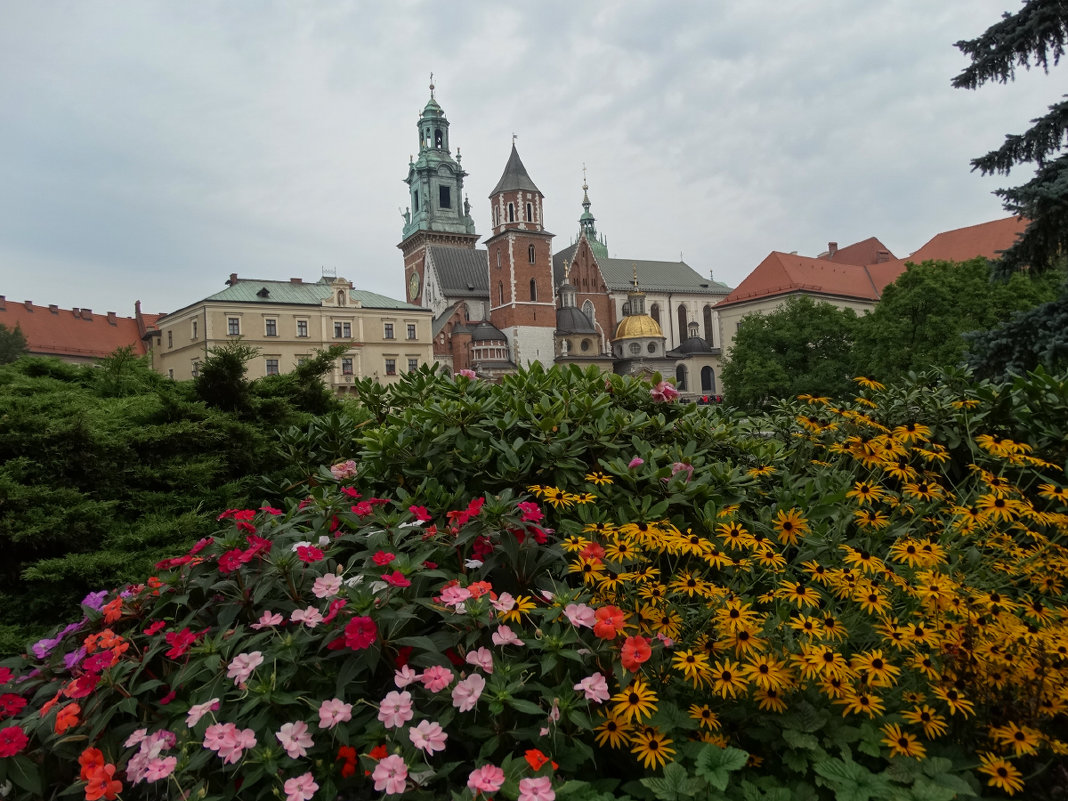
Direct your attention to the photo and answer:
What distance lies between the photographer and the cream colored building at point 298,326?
4275cm

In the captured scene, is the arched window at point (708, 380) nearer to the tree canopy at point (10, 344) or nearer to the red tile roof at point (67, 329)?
the red tile roof at point (67, 329)

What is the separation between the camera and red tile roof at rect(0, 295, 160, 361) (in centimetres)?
4616

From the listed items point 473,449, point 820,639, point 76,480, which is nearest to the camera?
point 820,639

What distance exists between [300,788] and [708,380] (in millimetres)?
63193

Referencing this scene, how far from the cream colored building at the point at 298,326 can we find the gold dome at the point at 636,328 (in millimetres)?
18338

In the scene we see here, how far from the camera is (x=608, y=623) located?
191 centimetres

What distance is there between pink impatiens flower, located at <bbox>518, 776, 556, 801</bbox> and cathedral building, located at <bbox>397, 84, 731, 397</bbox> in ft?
154

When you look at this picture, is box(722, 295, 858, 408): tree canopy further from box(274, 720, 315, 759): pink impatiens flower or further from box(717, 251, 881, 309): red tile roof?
box(274, 720, 315, 759): pink impatiens flower

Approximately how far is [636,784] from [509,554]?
0.82 meters

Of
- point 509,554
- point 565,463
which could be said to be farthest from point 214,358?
point 509,554

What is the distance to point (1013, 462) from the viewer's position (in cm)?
284

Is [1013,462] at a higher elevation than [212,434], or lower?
lower

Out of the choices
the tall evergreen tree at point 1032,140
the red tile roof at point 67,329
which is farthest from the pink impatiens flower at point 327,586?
the red tile roof at point 67,329

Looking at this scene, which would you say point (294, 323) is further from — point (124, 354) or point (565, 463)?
point (565, 463)
